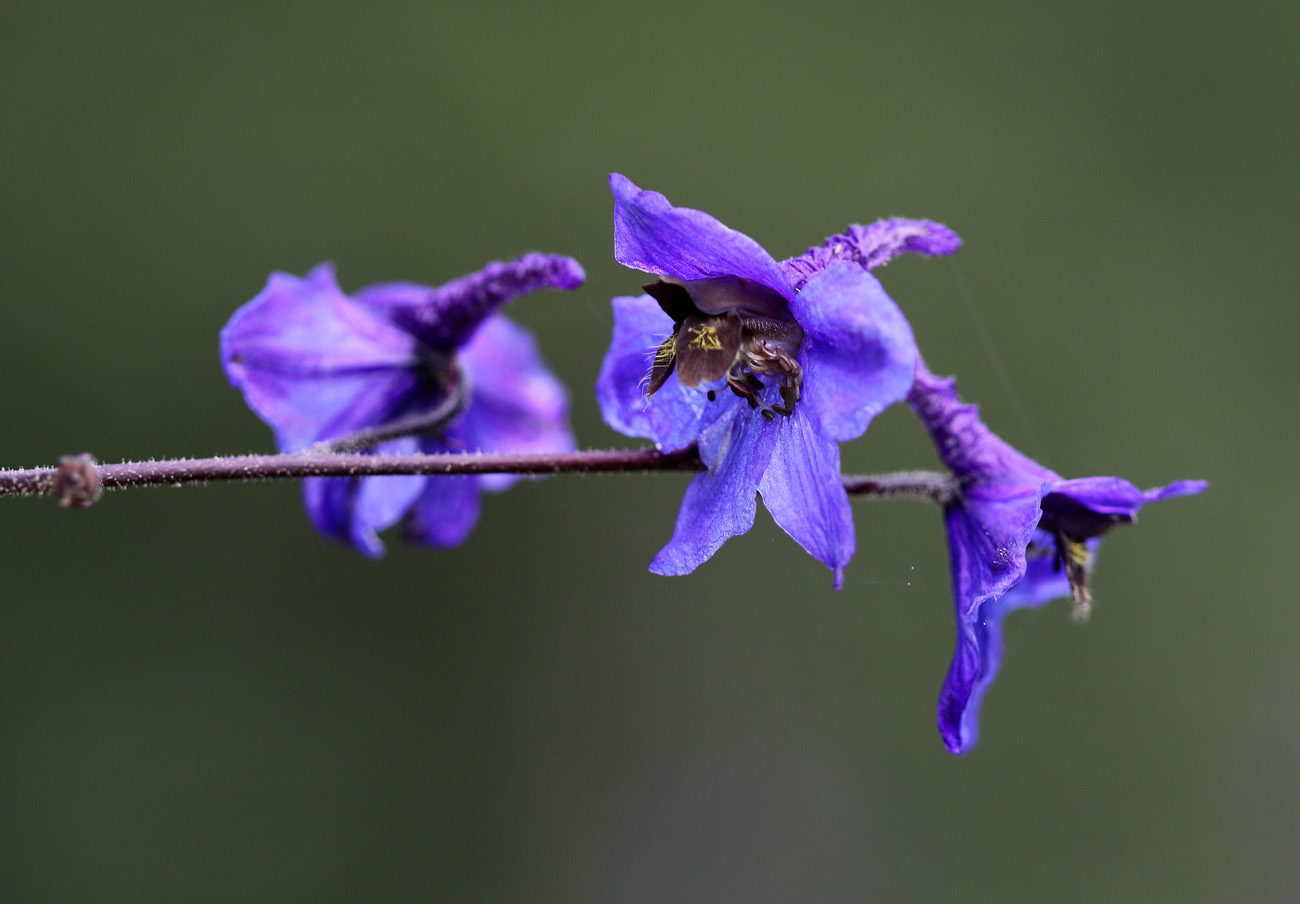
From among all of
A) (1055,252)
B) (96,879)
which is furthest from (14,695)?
(1055,252)

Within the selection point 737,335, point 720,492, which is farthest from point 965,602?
point 737,335

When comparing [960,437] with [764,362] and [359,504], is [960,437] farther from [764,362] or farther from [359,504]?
[359,504]

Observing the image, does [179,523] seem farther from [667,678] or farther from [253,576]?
[667,678]

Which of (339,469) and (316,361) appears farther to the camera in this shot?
(316,361)

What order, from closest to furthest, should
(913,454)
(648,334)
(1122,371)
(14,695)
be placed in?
(648,334) → (14,695) → (913,454) → (1122,371)

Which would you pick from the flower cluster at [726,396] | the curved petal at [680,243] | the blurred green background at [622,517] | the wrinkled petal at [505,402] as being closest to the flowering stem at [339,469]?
the flower cluster at [726,396]

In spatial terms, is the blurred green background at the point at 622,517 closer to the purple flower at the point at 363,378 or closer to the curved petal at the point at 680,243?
the purple flower at the point at 363,378
